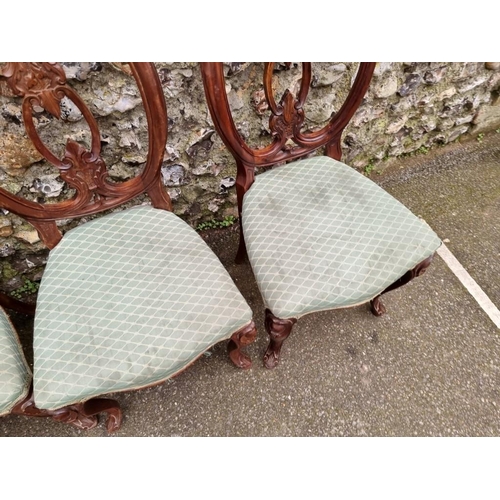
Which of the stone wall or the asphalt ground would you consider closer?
the stone wall

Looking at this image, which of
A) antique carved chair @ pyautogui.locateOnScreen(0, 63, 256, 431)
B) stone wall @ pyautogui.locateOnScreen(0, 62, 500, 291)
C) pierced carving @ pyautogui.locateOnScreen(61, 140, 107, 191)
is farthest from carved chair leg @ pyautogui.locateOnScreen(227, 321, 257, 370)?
stone wall @ pyautogui.locateOnScreen(0, 62, 500, 291)

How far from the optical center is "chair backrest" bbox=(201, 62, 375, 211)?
0.94m

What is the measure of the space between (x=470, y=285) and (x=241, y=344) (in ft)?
3.66

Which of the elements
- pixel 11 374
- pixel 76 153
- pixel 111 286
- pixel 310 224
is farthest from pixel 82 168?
pixel 310 224

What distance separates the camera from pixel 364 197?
110 cm

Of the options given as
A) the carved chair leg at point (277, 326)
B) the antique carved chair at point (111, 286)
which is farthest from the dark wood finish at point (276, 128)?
the antique carved chair at point (111, 286)

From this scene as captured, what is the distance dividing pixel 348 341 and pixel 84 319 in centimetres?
97

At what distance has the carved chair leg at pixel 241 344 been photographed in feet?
3.18

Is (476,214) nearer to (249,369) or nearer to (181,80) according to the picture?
(249,369)

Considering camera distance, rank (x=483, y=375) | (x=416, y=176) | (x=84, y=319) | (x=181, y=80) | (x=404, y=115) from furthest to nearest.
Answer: (x=416, y=176) → (x=404, y=115) → (x=483, y=375) → (x=181, y=80) → (x=84, y=319)

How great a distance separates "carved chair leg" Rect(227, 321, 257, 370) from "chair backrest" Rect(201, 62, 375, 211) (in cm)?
44

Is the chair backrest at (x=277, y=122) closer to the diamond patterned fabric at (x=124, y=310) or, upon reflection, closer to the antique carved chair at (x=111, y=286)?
the antique carved chair at (x=111, y=286)

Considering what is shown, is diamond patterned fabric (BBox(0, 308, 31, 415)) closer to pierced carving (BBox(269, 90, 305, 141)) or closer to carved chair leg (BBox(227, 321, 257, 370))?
carved chair leg (BBox(227, 321, 257, 370))

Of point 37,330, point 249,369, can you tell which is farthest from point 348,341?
point 37,330
